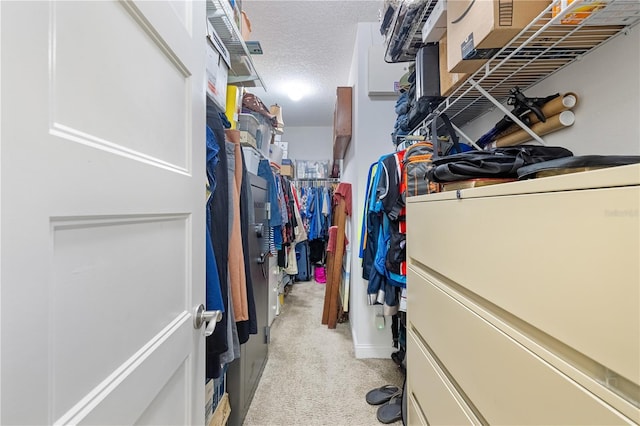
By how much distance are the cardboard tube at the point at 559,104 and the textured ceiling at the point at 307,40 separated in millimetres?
1523

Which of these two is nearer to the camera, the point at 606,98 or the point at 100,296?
the point at 100,296

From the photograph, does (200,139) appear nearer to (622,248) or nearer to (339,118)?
(622,248)

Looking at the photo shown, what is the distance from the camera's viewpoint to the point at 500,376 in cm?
53

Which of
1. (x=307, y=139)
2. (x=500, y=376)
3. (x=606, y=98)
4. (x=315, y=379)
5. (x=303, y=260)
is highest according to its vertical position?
(x=307, y=139)

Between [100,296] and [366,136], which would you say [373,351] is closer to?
[366,136]

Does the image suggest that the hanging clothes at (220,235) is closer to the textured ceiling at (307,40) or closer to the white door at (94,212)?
the white door at (94,212)

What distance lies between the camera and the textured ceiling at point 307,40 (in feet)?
6.50

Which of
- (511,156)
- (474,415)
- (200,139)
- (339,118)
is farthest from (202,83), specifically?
(339,118)

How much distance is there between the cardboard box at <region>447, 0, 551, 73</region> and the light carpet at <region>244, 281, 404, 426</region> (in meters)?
1.78

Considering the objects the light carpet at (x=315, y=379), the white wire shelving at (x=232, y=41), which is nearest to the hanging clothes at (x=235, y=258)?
the white wire shelving at (x=232, y=41)

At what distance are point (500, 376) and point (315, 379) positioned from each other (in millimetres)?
1633

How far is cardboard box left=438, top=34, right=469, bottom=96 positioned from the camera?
1.12 metres

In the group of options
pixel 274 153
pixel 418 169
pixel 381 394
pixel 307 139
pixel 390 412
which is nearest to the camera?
pixel 418 169

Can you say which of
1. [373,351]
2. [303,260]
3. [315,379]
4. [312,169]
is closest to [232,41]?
[315,379]
